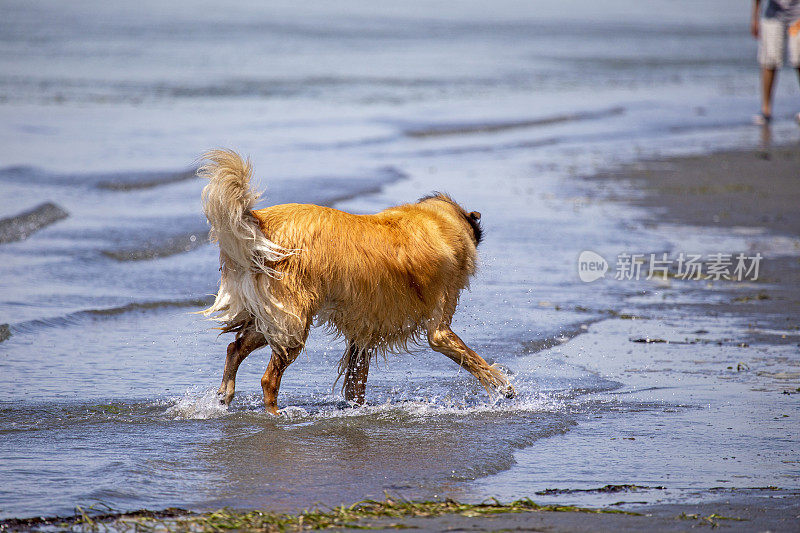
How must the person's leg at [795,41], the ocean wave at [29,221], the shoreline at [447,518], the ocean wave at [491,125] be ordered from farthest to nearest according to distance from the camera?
1. the ocean wave at [491,125]
2. the person's leg at [795,41]
3. the ocean wave at [29,221]
4. the shoreline at [447,518]

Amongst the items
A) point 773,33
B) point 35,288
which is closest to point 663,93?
point 773,33

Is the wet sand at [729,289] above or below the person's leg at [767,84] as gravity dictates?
below

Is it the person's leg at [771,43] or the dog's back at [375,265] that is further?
the person's leg at [771,43]

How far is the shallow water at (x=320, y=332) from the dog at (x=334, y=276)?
0.96 ft

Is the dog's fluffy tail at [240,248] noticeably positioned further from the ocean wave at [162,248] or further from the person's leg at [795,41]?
the person's leg at [795,41]

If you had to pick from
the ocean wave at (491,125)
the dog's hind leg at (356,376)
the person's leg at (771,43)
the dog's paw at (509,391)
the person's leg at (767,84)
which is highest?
the person's leg at (771,43)

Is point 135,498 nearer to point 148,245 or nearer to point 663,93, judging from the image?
point 148,245

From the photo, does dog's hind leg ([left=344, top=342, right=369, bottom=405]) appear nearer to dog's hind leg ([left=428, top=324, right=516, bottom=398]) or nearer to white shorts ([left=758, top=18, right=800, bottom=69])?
dog's hind leg ([left=428, top=324, right=516, bottom=398])

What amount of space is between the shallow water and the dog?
0.96ft

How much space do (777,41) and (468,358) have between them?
11.0 m

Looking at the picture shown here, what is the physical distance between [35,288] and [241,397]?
274cm

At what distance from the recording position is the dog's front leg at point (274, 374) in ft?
16.1

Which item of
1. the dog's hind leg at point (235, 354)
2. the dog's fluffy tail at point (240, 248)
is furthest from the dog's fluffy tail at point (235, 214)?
the dog's hind leg at point (235, 354)

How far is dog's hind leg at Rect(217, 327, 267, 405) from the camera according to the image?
494 centimetres
